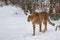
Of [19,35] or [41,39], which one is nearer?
[41,39]

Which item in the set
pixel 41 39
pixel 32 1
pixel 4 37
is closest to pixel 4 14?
pixel 32 1

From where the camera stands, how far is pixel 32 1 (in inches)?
604

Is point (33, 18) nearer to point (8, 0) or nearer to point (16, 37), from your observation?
point (16, 37)

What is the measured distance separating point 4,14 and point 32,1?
208cm

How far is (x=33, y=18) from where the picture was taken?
7.67 m

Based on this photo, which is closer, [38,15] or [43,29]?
[38,15]

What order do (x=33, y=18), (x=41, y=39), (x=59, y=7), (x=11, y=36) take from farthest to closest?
1. (x=59, y=7)
2. (x=11, y=36)
3. (x=33, y=18)
4. (x=41, y=39)

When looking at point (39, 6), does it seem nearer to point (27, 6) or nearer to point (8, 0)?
point (27, 6)

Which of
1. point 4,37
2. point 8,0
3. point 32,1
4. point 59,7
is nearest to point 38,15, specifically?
point 4,37

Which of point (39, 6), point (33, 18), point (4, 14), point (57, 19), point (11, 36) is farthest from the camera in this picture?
point (4, 14)

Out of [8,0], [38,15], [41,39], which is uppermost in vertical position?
[38,15]

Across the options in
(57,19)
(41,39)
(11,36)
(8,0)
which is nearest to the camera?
(41,39)

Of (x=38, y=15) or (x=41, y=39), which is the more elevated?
(x=38, y=15)

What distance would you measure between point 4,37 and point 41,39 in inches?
69.7
